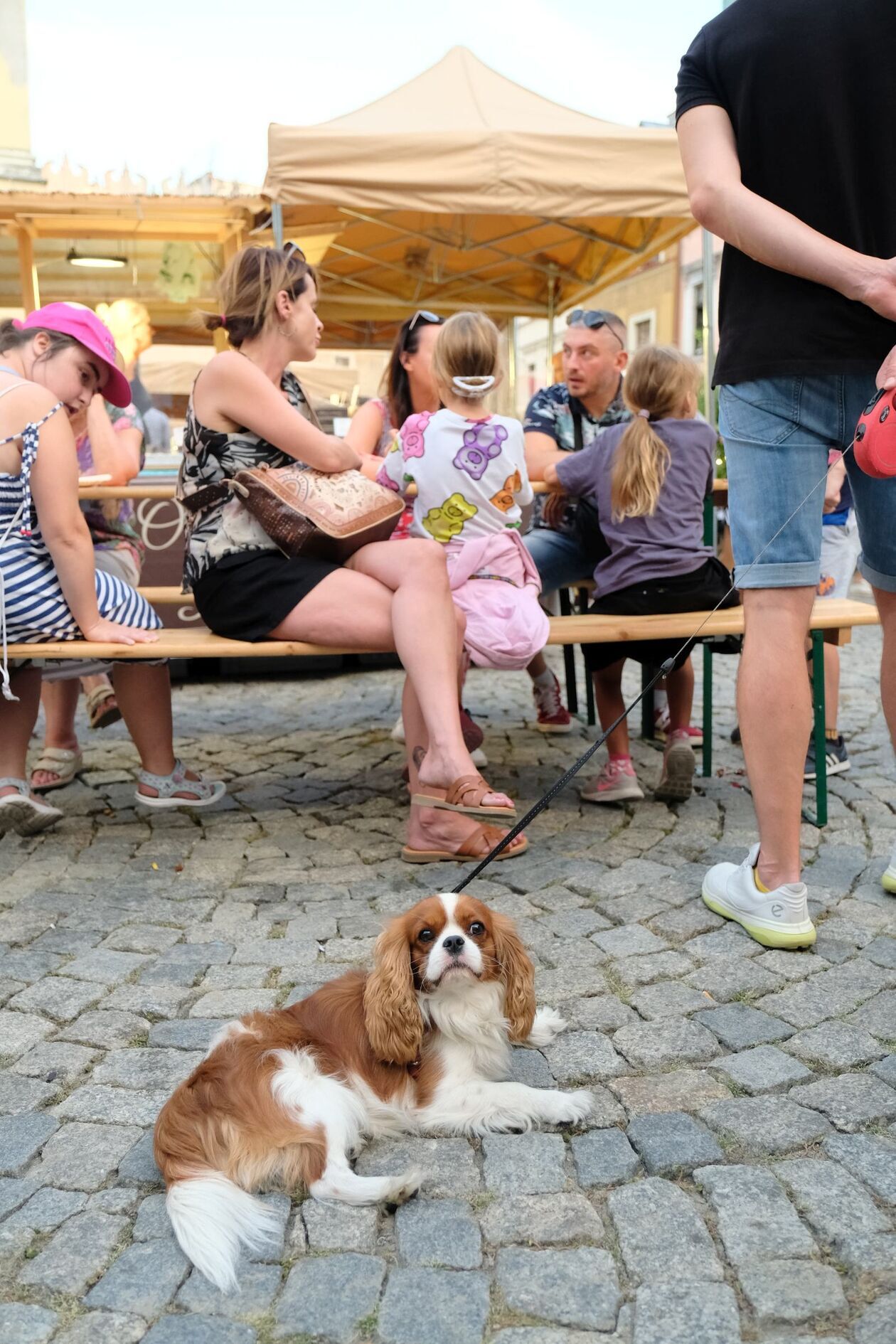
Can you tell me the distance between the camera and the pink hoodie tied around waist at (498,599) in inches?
162

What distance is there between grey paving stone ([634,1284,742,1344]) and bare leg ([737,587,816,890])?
4.93ft

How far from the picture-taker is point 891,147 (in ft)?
9.43

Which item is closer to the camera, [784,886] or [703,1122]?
[703,1122]

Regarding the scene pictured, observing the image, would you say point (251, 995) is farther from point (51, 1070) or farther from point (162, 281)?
point (162, 281)

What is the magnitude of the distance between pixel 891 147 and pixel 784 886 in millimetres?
1884

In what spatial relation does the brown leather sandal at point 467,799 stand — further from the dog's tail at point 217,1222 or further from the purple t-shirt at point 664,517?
the dog's tail at point 217,1222

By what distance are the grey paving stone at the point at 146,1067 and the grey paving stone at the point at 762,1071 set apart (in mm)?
1163

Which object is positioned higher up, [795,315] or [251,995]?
[795,315]

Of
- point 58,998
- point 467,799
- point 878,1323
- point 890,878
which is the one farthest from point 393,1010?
point 890,878

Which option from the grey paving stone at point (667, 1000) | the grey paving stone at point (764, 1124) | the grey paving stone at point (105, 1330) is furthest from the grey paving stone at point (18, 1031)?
Result: the grey paving stone at point (764, 1124)

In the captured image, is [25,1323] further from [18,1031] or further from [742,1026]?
[742,1026]

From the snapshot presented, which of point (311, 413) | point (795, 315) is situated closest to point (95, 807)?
point (311, 413)

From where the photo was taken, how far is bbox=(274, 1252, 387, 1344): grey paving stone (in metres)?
1.76

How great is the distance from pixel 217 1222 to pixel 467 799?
→ 1.72m
